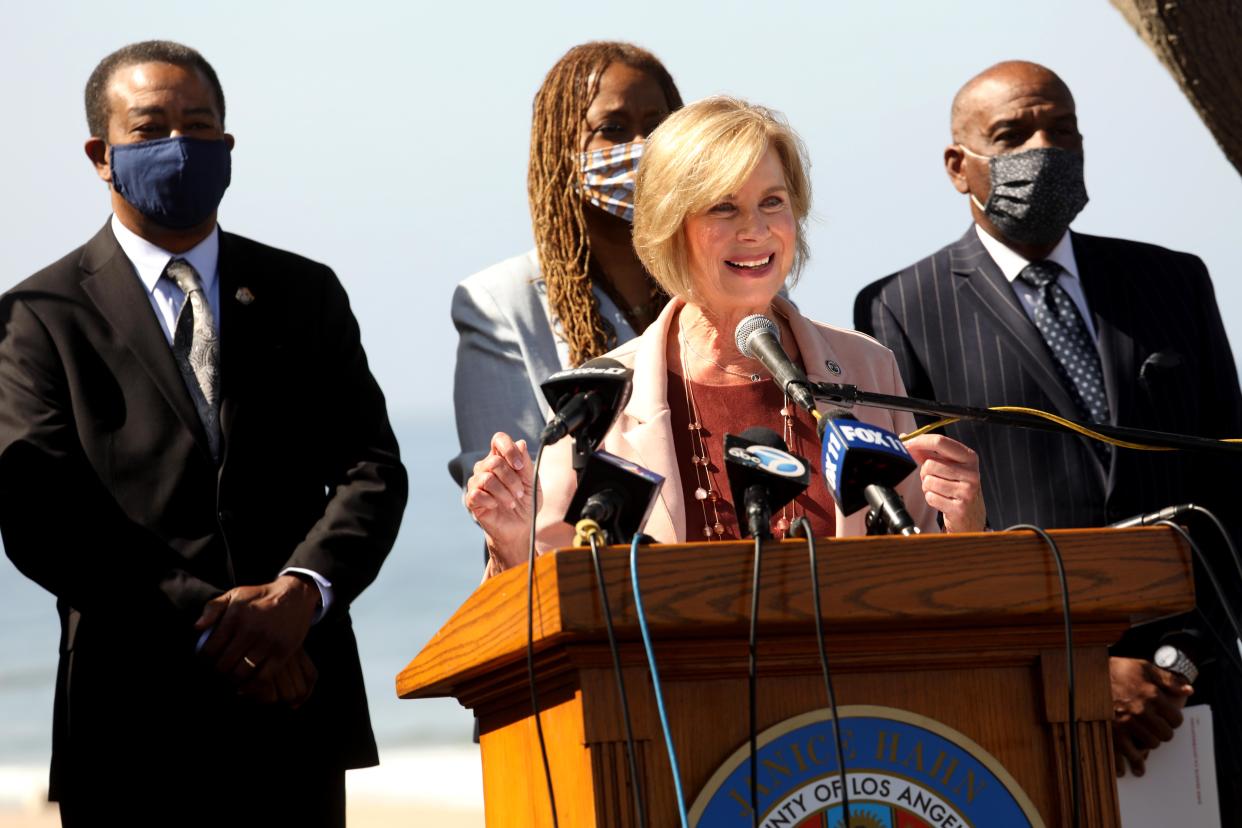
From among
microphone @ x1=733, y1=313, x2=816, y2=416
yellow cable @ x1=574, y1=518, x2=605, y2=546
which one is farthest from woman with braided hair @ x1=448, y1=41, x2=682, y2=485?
yellow cable @ x1=574, y1=518, x2=605, y2=546

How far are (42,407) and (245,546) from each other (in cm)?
51

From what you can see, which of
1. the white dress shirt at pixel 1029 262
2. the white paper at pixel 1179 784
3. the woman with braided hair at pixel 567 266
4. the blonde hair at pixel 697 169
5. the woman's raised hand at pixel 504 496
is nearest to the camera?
the woman's raised hand at pixel 504 496

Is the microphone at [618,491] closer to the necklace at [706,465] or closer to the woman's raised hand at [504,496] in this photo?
the woman's raised hand at [504,496]

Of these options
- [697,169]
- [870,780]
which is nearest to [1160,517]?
[870,780]

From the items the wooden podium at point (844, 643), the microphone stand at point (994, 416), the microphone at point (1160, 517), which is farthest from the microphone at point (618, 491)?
the microphone at point (1160, 517)

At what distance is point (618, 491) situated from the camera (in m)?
2.49

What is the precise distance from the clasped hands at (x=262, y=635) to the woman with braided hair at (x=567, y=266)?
53 cm

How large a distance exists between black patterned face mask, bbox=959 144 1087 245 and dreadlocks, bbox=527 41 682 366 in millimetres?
887

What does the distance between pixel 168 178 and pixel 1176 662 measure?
253 centimetres

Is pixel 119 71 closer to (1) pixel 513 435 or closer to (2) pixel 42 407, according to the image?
(2) pixel 42 407

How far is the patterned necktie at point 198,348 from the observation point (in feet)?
13.3

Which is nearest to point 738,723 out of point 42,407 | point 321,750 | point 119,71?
point 321,750

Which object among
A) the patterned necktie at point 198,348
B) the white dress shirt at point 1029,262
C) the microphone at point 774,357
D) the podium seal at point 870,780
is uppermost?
the white dress shirt at point 1029,262

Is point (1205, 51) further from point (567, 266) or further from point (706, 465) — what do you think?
point (567, 266)
